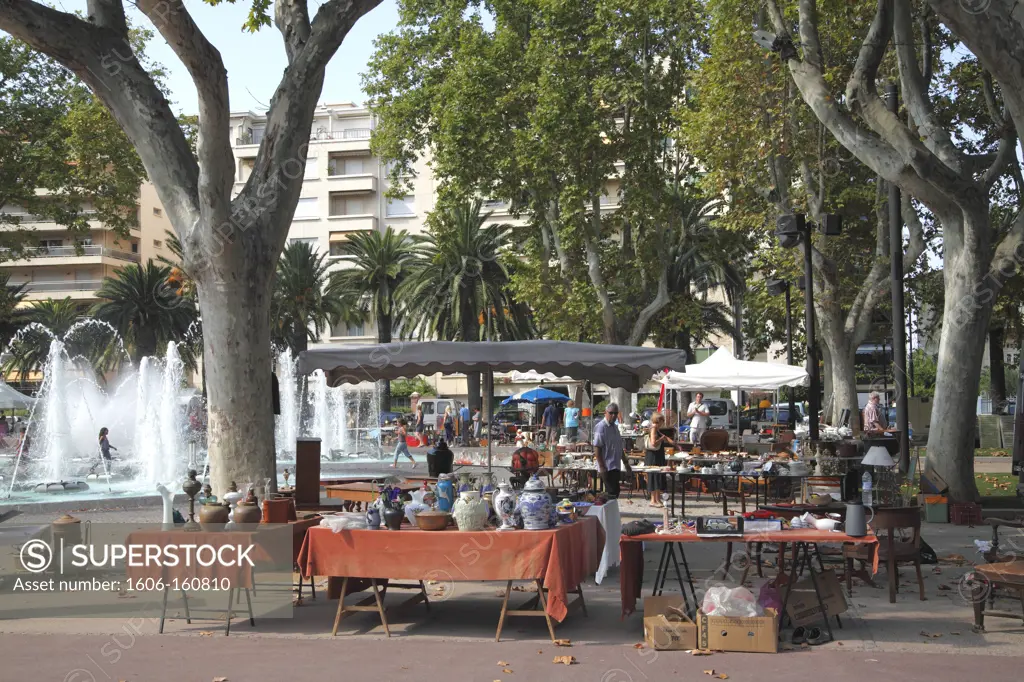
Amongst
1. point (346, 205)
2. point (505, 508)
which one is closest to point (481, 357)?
point (505, 508)

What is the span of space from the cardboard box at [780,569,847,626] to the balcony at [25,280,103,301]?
68538 millimetres

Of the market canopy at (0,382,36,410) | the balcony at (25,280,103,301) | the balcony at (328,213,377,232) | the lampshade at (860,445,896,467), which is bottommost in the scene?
the lampshade at (860,445,896,467)

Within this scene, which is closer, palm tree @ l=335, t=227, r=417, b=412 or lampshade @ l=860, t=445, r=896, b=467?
lampshade @ l=860, t=445, r=896, b=467

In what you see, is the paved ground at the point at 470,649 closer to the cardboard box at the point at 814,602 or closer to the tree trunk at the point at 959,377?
the cardboard box at the point at 814,602

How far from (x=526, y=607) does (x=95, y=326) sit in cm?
5180

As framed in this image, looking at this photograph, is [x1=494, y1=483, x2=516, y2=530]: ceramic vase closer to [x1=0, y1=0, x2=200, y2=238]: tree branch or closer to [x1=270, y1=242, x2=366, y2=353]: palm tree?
[x1=0, y1=0, x2=200, y2=238]: tree branch

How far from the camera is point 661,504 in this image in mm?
18156

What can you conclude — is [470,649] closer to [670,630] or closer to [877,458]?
[670,630]

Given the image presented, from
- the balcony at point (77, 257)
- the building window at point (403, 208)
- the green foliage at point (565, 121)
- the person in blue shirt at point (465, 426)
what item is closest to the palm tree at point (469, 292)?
the person in blue shirt at point (465, 426)

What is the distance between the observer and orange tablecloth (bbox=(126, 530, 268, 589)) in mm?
8500

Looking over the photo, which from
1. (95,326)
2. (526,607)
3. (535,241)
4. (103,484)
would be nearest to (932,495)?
(526,607)

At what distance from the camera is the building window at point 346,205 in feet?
217

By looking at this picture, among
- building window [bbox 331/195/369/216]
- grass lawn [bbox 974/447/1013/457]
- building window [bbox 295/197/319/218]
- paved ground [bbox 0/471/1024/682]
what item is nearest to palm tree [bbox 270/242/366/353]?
building window [bbox 331/195/369/216]

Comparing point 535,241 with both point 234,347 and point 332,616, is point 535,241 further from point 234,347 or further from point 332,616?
point 332,616
